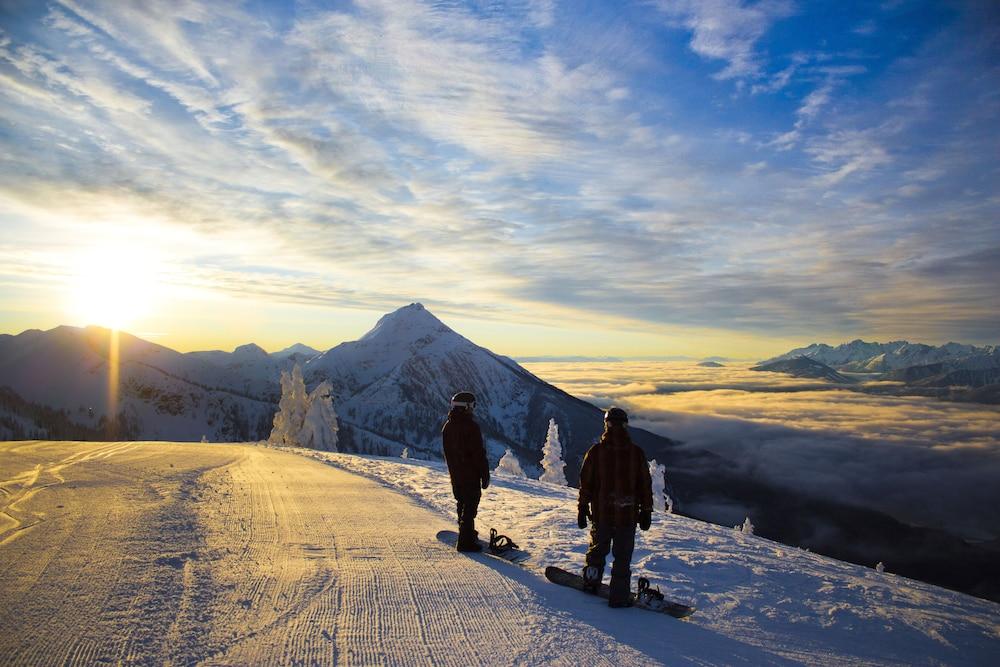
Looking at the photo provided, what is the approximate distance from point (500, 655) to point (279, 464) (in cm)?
1613

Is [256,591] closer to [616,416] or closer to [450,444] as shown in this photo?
[450,444]

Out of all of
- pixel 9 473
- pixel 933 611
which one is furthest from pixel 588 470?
Result: pixel 9 473

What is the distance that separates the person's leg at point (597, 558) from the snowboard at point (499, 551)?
1.55 metres

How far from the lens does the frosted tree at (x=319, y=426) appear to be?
4969 centimetres

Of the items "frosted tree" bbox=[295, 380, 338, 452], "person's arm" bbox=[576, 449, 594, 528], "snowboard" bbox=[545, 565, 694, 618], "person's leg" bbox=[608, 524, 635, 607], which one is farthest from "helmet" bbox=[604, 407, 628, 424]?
"frosted tree" bbox=[295, 380, 338, 452]

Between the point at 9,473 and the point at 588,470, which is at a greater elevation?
the point at 588,470

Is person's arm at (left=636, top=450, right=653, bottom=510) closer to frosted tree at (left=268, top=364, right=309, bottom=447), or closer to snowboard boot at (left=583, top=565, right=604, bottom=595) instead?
snowboard boot at (left=583, top=565, right=604, bottom=595)

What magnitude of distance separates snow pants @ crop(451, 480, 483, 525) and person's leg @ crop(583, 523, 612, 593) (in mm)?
2275

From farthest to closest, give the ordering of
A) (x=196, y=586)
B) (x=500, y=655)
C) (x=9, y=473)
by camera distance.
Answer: (x=9, y=473) < (x=196, y=586) < (x=500, y=655)

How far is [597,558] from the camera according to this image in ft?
23.5

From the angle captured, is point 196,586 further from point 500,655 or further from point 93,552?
point 500,655

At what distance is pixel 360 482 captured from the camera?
15891 mm

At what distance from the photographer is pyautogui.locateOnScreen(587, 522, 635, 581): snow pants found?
6816 mm

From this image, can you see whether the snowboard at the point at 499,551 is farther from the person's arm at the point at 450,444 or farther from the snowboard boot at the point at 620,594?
the snowboard boot at the point at 620,594
